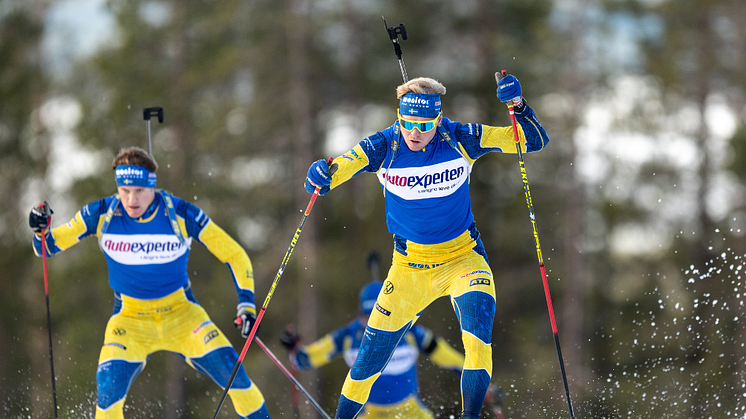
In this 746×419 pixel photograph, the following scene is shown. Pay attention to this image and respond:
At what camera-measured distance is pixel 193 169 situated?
1595cm

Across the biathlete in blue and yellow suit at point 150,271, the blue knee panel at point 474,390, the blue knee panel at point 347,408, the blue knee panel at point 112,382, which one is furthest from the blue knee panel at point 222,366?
the blue knee panel at point 474,390

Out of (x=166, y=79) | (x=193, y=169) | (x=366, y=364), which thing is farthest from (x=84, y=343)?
(x=366, y=364)

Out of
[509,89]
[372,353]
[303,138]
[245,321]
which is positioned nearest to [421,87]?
[509,89]

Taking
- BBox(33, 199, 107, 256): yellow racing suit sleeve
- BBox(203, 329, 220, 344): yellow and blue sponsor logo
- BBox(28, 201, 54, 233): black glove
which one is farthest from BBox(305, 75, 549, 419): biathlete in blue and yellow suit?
BBox(28, 201, 54, 233): black glove

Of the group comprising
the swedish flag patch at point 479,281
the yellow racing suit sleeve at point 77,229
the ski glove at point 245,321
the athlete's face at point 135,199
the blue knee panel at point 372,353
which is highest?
the athlete's face at point 135,199

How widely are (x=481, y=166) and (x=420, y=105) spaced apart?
1130cm

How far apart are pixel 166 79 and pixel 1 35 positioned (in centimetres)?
531

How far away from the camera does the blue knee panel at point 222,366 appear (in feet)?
17.3

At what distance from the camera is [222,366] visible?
207 inches

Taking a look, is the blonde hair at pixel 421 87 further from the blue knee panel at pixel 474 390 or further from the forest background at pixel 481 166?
the forest background at pixel 481 166

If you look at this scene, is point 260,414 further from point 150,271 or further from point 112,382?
point 150,271

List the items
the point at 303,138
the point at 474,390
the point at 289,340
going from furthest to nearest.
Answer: the point at 303,138
the point at 289,340
the point at 474,390

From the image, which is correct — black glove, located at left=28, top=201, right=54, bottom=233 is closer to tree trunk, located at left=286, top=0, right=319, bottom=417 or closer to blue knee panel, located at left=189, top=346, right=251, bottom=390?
blue knee panel, located at left=189, top=346, right=251, bottom=390

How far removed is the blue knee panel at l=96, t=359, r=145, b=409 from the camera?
5141 millimetres
